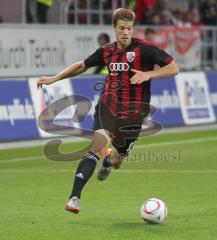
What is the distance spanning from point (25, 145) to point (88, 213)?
373 inches

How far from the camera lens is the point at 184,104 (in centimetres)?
2523

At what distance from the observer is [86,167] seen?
10750 mm

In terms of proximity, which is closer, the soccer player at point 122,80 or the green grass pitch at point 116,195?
the green grass pitch at point 116,195

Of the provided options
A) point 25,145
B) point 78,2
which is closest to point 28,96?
point 25,145

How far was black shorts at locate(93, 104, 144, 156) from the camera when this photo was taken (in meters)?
11.3

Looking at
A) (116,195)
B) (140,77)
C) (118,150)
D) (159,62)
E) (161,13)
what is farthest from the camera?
(161,13)

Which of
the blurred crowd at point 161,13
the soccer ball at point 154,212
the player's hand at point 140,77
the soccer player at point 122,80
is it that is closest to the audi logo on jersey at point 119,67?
the soccer player at point 122,80

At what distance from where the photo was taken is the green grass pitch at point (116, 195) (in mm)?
9945

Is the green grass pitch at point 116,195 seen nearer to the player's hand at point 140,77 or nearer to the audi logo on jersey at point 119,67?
the player's hand at point 140,77

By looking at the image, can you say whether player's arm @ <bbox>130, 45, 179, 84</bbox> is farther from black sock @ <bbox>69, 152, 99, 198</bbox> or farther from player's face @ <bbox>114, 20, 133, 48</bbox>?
black sock @ <bbox>69, 152, 99, 198</bbox>

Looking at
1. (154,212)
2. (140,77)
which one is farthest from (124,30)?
(154,212)

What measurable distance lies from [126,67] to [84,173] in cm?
151

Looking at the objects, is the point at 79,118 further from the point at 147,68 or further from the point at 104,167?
the point at 147,68

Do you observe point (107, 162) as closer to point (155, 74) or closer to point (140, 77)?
point (155, 74)
